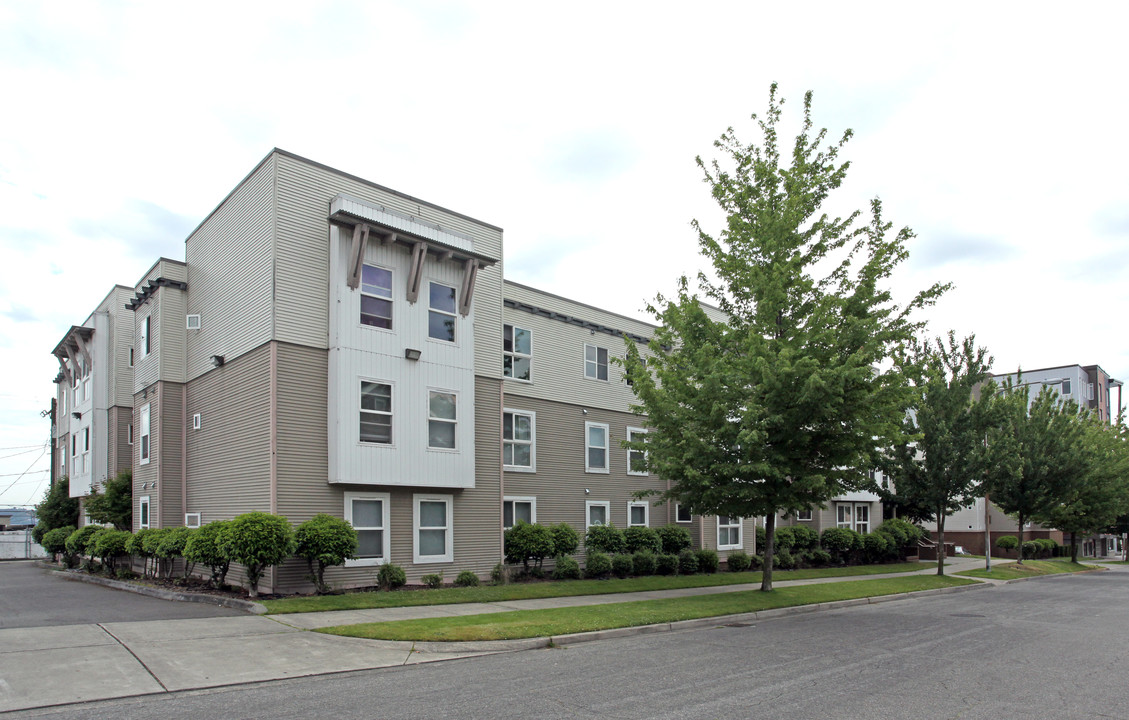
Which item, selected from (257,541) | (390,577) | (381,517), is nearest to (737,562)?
(381,517)

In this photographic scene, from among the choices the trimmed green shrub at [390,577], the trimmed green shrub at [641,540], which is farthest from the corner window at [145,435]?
the trimmed green shrub at [641,540]

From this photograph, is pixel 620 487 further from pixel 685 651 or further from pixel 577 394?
pixel 685 651

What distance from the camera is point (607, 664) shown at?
35.8 feet

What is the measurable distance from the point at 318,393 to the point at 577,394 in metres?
10.5

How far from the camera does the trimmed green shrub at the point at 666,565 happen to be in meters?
25.1

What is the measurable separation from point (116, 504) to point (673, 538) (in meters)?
17.2

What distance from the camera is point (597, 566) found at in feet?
75.2

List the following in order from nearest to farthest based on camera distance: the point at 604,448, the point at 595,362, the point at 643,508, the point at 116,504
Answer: the point at 116,504 < the point at 604,448 < the point at 595,362 < the point at 643,508

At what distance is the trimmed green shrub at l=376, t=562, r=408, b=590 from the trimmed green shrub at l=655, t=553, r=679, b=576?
971 centimetres

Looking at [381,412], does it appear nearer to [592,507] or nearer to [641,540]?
[592,507]

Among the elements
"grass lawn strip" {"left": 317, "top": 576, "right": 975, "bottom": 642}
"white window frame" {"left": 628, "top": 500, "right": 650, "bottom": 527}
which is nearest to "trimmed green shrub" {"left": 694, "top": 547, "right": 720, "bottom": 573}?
"white window frame" {"left": 628, "top": 500, "right": 650, "bottom": 527}

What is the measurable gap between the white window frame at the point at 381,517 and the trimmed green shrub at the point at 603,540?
307 inches

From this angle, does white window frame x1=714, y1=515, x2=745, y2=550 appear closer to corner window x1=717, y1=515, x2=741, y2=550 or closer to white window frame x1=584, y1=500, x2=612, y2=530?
corner window x1=717, y1=515, x2=741, y2=550

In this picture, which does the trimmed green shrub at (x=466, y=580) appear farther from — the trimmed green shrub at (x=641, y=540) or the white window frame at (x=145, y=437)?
the white window frame at (x=145, y=437)
